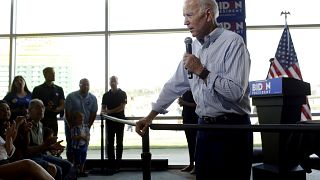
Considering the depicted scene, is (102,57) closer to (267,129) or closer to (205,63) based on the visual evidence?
(205,63)

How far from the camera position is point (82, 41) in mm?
6879

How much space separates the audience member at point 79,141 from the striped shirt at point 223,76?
3461 millimetres

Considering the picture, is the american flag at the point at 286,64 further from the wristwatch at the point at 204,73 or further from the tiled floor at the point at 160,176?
the wristwatch at the point at 204,73

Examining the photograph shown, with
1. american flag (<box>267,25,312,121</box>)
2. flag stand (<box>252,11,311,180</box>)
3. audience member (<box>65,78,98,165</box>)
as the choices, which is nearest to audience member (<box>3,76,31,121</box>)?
audience member (<box>65,78,98,165</box>)

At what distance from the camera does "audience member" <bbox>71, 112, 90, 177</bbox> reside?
192 inches

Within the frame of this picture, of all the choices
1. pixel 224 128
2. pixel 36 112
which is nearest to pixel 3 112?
pixel 36 112

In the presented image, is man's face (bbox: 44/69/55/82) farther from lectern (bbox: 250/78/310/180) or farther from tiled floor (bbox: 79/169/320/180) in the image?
lectern (bbox: 250/78/310/180)

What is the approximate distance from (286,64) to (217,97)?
3.87 meters

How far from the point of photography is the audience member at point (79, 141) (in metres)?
4.87

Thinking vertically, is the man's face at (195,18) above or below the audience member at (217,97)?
above

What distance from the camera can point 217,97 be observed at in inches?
60.1

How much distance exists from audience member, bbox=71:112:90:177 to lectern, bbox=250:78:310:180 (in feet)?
8.01

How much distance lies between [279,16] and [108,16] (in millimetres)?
3131

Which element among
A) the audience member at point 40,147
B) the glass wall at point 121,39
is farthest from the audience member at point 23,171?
the glass wall at point 121,39
